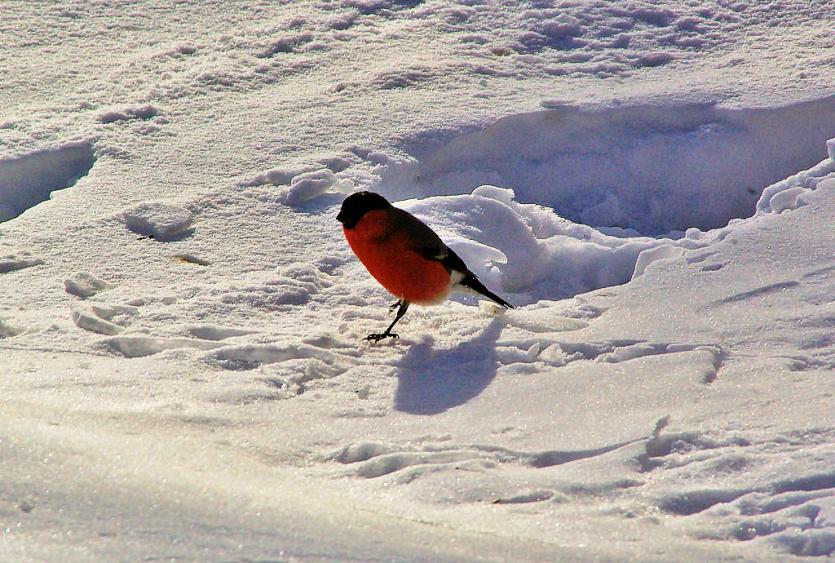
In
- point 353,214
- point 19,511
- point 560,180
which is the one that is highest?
point 19,511

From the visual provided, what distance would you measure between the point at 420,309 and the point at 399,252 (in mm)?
386

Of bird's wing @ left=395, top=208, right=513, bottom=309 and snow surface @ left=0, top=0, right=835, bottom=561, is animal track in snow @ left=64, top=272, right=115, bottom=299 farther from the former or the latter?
bird's wing @ left=395, top=208, right=513, bottom=309

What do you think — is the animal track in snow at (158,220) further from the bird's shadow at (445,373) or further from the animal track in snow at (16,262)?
the bird's shadow at (445,373)

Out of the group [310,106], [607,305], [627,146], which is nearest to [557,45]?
[627,146]

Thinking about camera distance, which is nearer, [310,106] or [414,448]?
[414,448]

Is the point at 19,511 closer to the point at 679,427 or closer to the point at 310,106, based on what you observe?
the point at 679,427

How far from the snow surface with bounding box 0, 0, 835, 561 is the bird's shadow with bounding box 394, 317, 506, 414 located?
0.05 ft

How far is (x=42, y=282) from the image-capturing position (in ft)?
14.1

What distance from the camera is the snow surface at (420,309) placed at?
97.3 inches

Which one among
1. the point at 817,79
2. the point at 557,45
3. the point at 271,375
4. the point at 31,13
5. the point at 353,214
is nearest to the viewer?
the point at 271,375

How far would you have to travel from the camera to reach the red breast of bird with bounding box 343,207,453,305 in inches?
161

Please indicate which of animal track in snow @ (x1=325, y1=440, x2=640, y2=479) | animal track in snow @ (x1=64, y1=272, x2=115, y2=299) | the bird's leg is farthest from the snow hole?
animal track in snow @ (x1=325, y1=440, x2=640, y2=479)

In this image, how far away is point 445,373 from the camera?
3.74 m

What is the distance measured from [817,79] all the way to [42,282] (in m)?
4.20
